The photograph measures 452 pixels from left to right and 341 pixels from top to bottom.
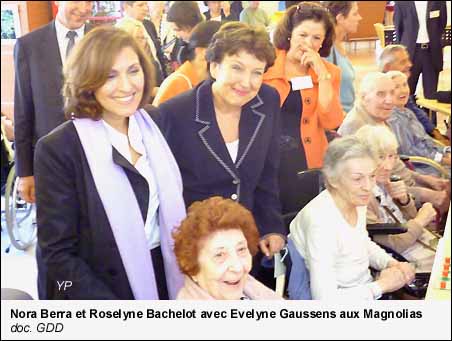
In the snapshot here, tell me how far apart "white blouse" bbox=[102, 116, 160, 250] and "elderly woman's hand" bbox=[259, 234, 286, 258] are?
231 millimetres

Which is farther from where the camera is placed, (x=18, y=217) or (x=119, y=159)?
(x=18, y=217)

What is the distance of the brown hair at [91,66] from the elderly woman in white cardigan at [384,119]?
44 cm

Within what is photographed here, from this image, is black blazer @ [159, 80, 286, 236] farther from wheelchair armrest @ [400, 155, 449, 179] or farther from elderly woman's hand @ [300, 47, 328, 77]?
wheelchair armrest @ [400, 155, 449, 179]

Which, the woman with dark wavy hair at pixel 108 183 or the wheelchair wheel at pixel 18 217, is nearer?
the woman with dark wavy hair at pixel 108 183

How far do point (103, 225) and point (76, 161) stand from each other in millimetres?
142

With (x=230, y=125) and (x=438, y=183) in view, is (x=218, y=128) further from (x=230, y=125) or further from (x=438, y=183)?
(x=438, y=183)

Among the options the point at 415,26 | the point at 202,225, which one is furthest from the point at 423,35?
the point at 202,225

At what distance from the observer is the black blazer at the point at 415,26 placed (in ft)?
3.72

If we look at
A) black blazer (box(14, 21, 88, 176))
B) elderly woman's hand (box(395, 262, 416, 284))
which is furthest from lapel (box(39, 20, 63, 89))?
elderly woman's hand (box(395, 262, 416, 284))

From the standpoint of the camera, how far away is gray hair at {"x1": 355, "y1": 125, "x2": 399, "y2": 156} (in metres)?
1.13

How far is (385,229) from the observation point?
3.88ft

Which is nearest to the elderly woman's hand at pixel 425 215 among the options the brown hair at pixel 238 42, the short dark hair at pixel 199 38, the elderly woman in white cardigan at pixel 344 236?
the elderly woman in white cardigan at pixel 344 236

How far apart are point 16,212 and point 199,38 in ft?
1.82

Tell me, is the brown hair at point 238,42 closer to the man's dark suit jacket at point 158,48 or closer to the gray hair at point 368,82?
the man's dark suit jacket at point 158,48
